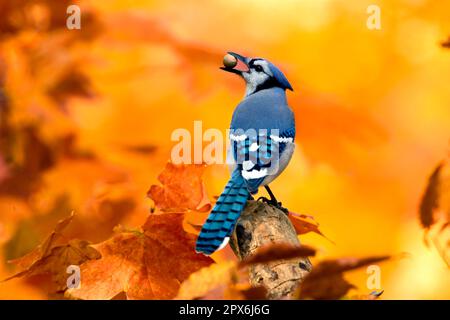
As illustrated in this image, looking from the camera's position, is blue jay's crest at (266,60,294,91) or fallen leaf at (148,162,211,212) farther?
blue jay's crest at (266,60,294,91)

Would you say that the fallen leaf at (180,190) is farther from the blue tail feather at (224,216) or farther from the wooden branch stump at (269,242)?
the wooden branch stump at (269,242)

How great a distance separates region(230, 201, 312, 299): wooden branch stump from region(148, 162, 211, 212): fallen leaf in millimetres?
221

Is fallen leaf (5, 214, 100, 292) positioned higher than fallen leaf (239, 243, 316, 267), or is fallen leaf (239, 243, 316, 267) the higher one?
fallen leaf (239, 243, 316, 267)

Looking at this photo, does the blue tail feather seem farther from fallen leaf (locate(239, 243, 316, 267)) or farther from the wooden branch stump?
fallen leaf (locate(239, 243, 316, 267))

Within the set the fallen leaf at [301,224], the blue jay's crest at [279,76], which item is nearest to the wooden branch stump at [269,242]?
the fallen leaf at [301,224]

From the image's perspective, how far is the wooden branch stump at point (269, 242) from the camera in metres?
1.44

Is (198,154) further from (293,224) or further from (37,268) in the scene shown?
(37,268)

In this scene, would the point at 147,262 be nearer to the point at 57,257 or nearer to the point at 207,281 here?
the point at 57,257

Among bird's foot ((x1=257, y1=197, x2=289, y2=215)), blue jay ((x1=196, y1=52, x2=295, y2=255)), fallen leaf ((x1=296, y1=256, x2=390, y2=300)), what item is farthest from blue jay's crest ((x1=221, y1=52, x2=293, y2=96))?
fallen leaf ((x1=296, y1=256, x2=390, y2=300))

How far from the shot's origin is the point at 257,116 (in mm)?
2025

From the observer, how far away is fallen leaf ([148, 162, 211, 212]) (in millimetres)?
1391

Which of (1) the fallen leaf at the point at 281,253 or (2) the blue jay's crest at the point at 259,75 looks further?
(2) the blue jay's crest at the point at 259,75

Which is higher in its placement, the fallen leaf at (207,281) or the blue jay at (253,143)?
the blue jay at (253,143)

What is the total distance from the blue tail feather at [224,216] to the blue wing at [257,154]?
4 centimetres
